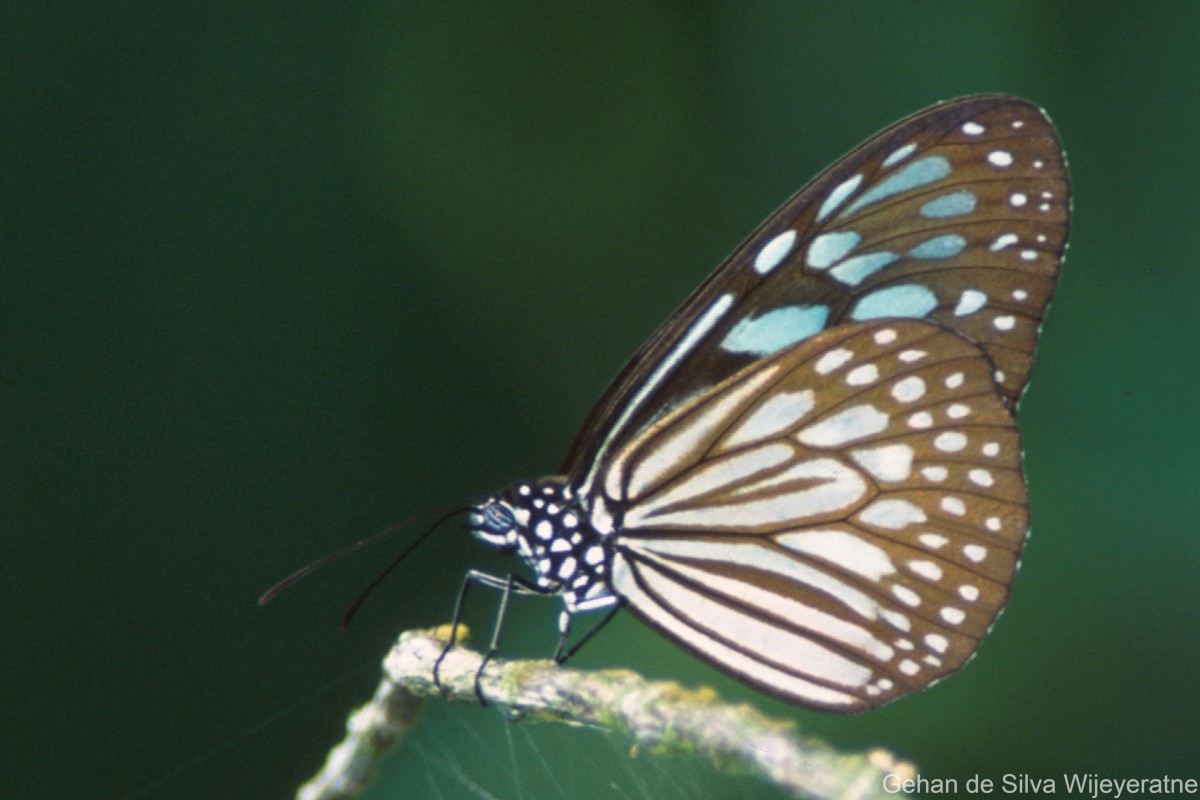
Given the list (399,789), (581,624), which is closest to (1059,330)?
(581,624)

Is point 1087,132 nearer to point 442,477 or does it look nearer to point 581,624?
point 581,624

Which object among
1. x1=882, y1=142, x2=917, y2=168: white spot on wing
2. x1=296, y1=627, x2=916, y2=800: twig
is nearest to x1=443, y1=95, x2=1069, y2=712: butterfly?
x1=882, y1=142, x2=917, y2=168: white spot on wing

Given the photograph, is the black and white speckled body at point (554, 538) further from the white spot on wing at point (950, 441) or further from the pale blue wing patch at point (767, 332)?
the white spot on wing at point (950, 441)

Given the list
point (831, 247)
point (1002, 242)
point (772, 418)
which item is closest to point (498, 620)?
point (772, 418)

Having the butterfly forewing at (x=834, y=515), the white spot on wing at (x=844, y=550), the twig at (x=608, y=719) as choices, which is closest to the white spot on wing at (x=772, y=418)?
the butterfly forewing at (x=834, y=515)

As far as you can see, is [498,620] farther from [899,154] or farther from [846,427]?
[899,154]

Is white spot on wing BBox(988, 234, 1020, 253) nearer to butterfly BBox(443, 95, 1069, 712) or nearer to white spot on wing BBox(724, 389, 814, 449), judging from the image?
butterfly BBox(443, 95, 1069, 712)
